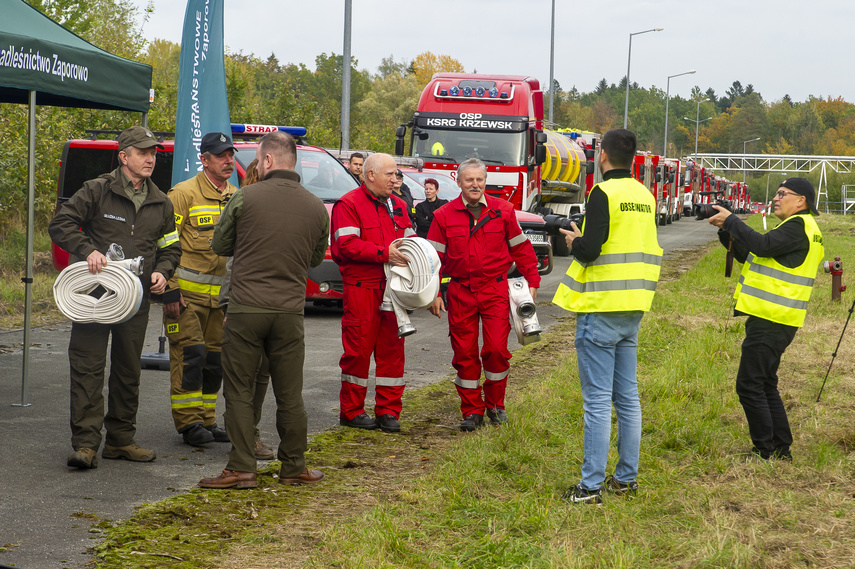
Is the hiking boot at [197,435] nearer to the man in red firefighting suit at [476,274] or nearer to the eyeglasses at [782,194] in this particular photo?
the man in red firefighting suit at [476,274]

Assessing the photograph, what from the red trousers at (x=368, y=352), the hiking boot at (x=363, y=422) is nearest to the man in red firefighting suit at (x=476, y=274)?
the red trousers at (x=368, y=352)

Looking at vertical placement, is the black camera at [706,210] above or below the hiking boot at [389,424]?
above

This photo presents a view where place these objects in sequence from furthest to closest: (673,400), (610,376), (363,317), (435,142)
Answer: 1. (435,142)
2. (673,400)
3. (363,317)
4. (610,376)

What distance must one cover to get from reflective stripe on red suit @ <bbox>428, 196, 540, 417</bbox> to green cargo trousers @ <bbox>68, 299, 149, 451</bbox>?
223 centimetres

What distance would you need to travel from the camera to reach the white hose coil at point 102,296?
5.59 m

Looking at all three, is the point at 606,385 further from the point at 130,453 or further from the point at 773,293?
the point at 130,453

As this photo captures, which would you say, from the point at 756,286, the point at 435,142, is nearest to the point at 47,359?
the point at 756,286

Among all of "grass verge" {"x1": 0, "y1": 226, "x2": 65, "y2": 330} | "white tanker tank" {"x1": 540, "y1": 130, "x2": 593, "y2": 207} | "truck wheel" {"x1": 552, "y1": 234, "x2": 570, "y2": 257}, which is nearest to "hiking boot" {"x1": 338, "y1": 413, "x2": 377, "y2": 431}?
"grass verge" {"x1": 0, "y1": 226, "x2": 65, "y2": 330}

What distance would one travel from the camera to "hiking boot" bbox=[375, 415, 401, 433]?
22.7ft

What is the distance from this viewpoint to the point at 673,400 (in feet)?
25.0

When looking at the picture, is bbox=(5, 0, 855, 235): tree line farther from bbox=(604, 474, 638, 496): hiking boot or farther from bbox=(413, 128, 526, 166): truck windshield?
bbox=(604, 474, 638, 496): hiking boot

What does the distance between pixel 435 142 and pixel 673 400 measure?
1293 cm

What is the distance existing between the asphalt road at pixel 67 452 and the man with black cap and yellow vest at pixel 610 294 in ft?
7.59

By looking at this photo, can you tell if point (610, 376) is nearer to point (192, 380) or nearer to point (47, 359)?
point (192, 380)
